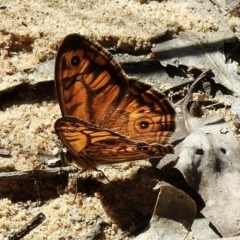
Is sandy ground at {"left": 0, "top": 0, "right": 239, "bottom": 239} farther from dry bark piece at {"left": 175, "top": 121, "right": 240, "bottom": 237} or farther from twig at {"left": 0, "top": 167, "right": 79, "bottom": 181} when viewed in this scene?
dry bark piece at {"left": 175, "top": 121, "right": 240, "bottom": 237}

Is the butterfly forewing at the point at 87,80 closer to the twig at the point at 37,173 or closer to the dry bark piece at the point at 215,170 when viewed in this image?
the twig at the point at 37,173

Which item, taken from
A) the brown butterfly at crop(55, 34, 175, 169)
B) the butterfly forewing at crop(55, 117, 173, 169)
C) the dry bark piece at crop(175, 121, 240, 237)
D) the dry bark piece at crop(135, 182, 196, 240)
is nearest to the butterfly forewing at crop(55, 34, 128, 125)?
the brown butterfly at crop(55, 34, 175, 169)

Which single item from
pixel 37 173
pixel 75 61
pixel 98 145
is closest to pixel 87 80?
pixel 75 61

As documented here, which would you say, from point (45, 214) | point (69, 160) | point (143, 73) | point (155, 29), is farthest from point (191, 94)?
point (45, 214)

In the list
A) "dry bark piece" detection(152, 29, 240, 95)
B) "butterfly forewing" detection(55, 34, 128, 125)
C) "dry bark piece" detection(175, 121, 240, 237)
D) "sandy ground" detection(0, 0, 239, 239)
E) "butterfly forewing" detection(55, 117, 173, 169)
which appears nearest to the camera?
"butterfly forewing" detection(55, 117, 173, 169)

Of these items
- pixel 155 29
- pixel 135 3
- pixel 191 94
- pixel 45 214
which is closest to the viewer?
pixel 45 214

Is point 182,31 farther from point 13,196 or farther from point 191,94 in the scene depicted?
point 13,196

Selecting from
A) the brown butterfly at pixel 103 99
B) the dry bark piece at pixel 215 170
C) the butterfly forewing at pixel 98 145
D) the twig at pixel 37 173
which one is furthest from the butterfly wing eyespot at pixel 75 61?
the dry bark piece at pixel 215 170
